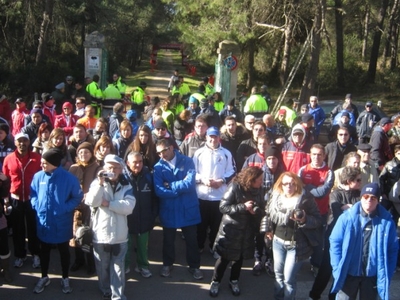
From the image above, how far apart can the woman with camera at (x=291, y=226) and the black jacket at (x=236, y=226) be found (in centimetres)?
27

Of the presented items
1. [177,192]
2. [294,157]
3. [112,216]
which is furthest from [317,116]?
[112,216]

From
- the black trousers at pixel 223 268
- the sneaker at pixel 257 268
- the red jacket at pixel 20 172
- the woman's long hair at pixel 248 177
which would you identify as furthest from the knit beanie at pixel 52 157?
the sneaker at pixel 257 268

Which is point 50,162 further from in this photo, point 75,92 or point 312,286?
point 75,92

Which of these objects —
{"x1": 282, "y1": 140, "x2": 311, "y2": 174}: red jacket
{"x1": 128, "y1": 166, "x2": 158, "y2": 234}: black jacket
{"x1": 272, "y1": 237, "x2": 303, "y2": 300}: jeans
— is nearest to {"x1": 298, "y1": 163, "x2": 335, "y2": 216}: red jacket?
{"x1": 282, "y1": 140, "x2": 311, "y2": 174}: red jacket

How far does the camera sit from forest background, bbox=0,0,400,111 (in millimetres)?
20625

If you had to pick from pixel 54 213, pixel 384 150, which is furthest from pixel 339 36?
pixel 54 213

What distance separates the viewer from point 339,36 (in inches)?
1140

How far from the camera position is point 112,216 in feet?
17.4

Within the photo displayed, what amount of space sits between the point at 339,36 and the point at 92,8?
46.6ft

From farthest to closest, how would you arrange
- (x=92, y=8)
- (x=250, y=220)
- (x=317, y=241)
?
(x=92, y=8) → (x=250, y=220) → (x=317, y=241)

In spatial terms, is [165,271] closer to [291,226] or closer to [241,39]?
[291,226]

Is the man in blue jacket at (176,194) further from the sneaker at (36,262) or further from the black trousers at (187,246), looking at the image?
the sneaker at (36,262)

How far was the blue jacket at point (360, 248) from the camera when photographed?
4574mm

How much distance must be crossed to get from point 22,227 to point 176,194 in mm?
2043
